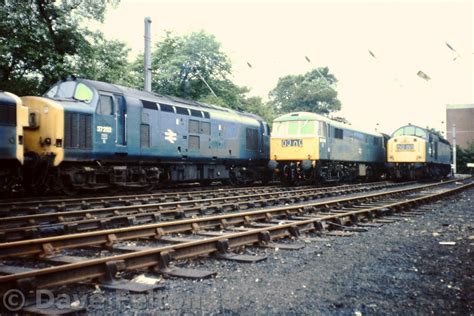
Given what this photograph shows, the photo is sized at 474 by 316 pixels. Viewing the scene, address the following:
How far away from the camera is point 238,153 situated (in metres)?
20.1

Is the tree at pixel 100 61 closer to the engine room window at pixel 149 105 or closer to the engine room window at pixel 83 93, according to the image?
the engine room window at pixel 149 105

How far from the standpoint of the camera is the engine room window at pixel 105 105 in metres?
13.1

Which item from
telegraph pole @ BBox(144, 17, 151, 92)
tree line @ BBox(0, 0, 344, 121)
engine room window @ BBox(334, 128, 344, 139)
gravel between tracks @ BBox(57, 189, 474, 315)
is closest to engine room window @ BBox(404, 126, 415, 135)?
tree line @ BBox(0, 0, 344, 121)

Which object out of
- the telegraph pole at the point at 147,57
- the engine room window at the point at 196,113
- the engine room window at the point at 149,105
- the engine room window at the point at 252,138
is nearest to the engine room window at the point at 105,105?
the engine room window at the point at 149,105

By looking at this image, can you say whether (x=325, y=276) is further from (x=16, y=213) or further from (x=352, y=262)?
(x=16, y=213)

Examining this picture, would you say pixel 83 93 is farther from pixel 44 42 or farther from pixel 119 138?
pixel 44 42

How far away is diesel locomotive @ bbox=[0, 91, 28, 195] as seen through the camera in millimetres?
10922

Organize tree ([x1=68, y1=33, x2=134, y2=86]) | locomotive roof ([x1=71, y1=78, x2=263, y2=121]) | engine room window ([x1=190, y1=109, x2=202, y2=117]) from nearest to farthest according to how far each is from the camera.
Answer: locomotive roof ([x1=71, y1=78, x2=263, y2=121]), engine room window ([x1=190, y1=109, x2=202, y2=117]), tree ([x1=68, y1=33, x2=134, y2=86])

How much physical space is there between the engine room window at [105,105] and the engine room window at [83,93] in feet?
1.00

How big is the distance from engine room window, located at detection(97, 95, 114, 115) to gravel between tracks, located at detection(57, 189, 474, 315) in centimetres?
803

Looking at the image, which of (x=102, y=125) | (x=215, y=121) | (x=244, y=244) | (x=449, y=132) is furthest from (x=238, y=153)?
(x=449, y=132)

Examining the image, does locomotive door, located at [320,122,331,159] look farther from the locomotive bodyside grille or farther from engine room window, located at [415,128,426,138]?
the locomotive bodyside grille

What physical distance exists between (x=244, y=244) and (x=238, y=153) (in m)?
13.4

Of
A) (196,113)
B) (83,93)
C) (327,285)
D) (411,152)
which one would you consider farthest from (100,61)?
(327,285)
